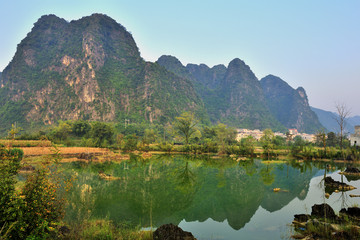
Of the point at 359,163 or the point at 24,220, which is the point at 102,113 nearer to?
the point at 359,163

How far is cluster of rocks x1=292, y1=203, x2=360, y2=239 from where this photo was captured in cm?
655

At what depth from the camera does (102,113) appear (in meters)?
125

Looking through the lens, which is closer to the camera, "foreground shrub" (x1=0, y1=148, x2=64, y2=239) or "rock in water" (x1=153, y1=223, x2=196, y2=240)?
"foreground shrub" (x1=0, y1=148, x2=64, y2=239)

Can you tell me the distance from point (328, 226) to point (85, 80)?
472ft

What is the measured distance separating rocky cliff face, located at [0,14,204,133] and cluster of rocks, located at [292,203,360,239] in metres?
119

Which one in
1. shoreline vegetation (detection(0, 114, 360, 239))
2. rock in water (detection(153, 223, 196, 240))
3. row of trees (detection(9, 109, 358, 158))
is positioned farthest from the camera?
row of trees (detection(9, 109, 358, 158))

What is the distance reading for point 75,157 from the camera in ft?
113

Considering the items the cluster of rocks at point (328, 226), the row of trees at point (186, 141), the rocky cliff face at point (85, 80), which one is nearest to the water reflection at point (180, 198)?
the cluster of rocks at point (328, 226)

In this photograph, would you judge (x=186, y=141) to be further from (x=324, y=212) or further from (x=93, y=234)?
(x=93, y=234)

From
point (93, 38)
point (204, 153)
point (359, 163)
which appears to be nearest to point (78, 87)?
point (93, 38)

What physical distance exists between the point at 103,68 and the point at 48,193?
155 meters

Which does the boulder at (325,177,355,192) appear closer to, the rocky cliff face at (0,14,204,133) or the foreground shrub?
the foreground shrub

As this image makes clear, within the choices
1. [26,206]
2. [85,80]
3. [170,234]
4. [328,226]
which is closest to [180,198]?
[170,234]

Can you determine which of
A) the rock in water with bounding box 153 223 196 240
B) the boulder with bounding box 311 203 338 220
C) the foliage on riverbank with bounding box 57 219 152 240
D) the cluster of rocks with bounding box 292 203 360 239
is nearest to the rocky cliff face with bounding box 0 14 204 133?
the boulder with bounding box 311 203 338 220
